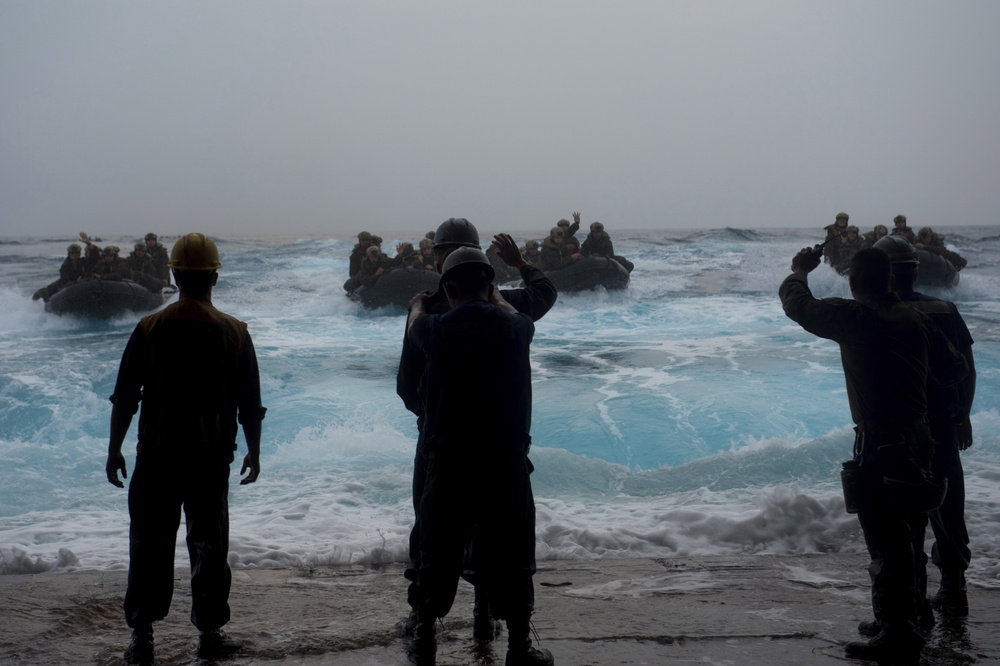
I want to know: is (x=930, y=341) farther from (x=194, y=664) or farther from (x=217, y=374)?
(x=194, y=664)

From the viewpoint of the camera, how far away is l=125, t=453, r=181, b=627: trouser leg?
3020 mm

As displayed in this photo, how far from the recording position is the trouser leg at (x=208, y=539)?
305cm

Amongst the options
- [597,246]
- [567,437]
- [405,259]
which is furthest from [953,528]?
[597,246]

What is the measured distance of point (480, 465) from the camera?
2.83 m

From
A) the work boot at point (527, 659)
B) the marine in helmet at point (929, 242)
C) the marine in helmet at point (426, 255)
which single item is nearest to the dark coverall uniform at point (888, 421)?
the work boot at point (527, 659)

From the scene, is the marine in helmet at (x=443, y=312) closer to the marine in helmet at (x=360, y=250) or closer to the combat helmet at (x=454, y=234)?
the combat helmet at (x=454, y=234)

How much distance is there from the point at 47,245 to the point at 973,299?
42.5 meters

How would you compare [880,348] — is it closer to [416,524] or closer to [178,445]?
[416,524]

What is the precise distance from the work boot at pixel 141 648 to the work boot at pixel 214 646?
0.16m

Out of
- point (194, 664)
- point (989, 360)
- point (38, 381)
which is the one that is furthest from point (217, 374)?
point (989, 360)

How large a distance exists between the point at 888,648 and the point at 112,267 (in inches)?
670

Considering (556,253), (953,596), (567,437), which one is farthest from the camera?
(556,253)

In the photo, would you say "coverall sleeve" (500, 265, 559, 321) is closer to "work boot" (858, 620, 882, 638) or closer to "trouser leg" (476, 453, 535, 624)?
"trouser leg" (476, 453, 535, 624)

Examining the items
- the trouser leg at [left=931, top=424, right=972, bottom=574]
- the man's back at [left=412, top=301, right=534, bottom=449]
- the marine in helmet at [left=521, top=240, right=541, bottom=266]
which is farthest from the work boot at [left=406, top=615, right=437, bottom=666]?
the marine in helmet at [left=521, top=240, right=541, bottom=266]
